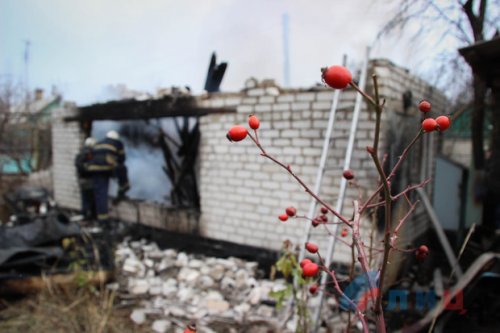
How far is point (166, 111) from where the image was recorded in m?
5.77

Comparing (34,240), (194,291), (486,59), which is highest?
(486,59)

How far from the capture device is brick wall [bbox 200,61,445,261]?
417cm

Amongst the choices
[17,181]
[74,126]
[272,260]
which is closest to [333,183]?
[272,260]

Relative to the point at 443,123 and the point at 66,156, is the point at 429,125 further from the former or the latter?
the point at 66,156

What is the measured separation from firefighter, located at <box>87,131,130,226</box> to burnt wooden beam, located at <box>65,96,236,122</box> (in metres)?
0.52

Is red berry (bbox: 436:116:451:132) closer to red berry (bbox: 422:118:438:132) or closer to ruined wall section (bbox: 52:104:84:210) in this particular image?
red berry (bbox: 422:118:438:132)

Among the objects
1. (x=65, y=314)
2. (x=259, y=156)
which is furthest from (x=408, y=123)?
(x=65, y=314)

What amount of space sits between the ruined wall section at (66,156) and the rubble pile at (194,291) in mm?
3200

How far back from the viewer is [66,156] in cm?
805

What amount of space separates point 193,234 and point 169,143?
1756 millimetres

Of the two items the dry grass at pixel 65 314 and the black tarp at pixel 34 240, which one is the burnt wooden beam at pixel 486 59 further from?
the black tarp at pixel 34 240

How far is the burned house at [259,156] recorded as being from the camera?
4.23 metres

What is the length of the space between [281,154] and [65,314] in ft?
10.1

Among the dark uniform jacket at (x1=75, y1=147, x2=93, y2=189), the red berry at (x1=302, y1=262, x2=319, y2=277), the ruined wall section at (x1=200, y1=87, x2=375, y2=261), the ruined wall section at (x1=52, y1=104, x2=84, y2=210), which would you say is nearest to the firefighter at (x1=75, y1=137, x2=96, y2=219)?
the dark uniform jacket at (x1=75, y1=147, x2=93, y2=189)
